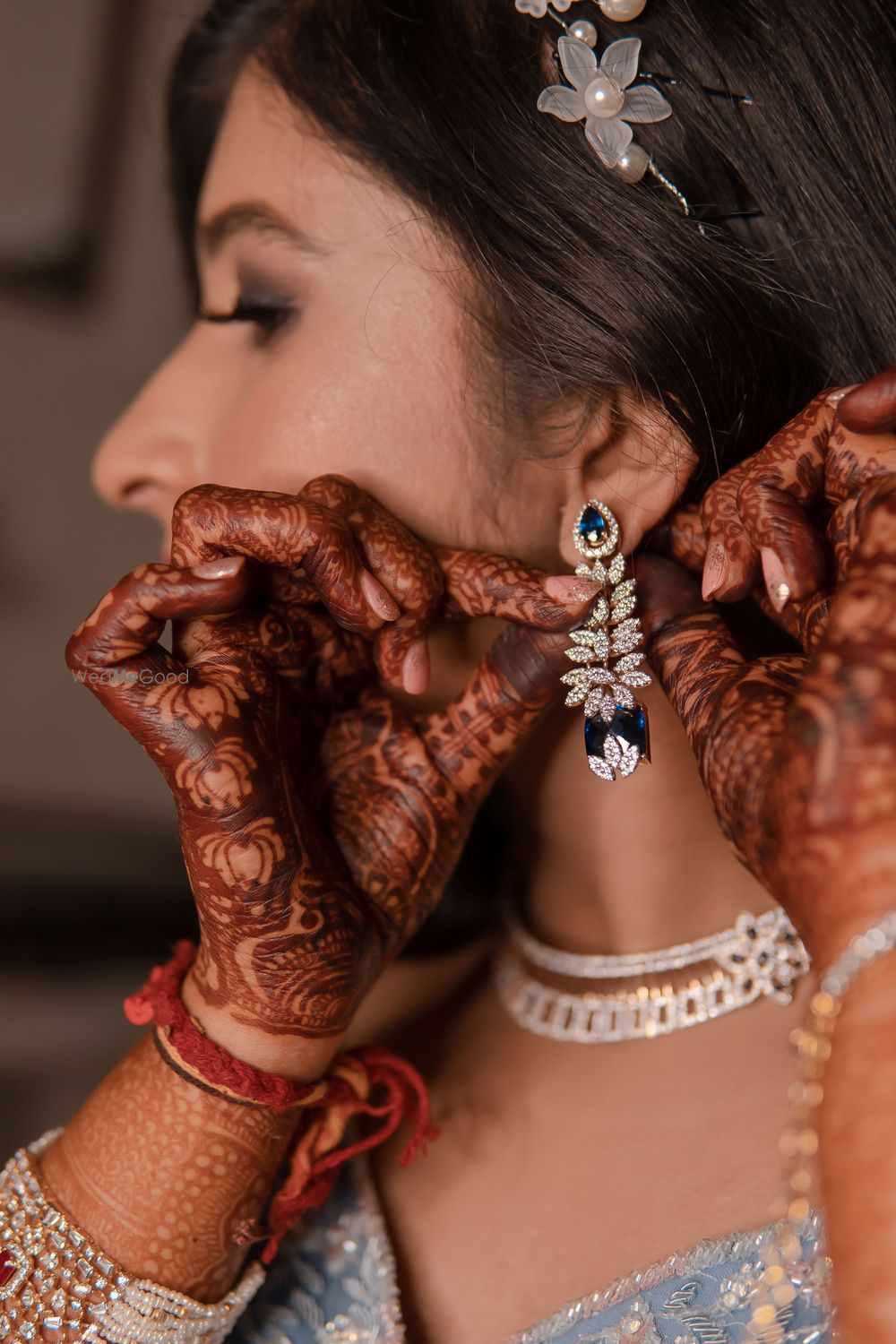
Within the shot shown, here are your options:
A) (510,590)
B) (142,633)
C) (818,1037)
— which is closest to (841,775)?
(818,1037)

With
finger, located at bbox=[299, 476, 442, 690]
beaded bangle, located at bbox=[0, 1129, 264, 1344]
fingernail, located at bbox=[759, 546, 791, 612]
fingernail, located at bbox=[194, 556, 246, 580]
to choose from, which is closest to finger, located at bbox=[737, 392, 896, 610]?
fingernail, located at bbox=[759, 546, 791, 612]

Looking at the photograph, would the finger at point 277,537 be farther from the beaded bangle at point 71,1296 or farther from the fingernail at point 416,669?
the beaded bangle at point 71,1296

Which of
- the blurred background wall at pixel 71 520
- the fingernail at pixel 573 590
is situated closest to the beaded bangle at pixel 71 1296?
the fingernail at pixel 573 590

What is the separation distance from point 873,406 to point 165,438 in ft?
2.25

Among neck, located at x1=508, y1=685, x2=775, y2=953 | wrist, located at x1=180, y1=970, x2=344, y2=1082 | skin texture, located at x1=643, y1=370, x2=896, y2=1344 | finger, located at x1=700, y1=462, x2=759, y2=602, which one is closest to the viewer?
skin texture, located at x1=643, y1=370, x2=896, y2=1344

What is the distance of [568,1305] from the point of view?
0.90 m

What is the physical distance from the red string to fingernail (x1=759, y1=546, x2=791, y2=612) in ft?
1.71

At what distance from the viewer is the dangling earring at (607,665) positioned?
0.79m

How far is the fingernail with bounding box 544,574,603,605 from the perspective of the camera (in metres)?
0.82

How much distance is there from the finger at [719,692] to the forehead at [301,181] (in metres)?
0.37

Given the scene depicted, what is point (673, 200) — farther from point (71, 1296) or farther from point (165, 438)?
point (71, 1296)

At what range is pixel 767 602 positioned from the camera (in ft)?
2.61

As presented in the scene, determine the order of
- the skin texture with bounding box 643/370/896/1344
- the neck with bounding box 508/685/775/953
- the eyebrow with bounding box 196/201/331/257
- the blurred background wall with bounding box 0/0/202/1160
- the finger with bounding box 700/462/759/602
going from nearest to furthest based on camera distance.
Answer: the skin texture with bounding box 643/370/896/1344 → the finger with bounding box 700/462/759/602 → the eyebrow with bounding box 196/201/331/257 → the neck with bounding box 508/685/775/953 → the blurred background wall with bounding box 0/0/202/1160

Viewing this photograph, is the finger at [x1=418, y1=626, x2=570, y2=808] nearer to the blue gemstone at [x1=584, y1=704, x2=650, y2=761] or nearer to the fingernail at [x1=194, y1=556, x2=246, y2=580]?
the blue gemstone at [x1=584, y1=704, x2=650, y2=761]
